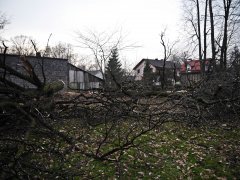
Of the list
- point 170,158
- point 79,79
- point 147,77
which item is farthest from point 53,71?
point 170,158

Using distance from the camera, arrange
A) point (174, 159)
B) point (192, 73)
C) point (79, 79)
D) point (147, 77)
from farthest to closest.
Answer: point (79, 79), point (147, 77), point (192, 73), point (174, 159)

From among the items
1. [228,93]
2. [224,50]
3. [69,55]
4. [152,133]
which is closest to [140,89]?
[152,133]

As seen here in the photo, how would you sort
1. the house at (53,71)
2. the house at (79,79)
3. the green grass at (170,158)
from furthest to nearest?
the house at (79,79), the house at (53,71), the green grass at (170,158)

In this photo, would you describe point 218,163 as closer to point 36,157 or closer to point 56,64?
point 36,157

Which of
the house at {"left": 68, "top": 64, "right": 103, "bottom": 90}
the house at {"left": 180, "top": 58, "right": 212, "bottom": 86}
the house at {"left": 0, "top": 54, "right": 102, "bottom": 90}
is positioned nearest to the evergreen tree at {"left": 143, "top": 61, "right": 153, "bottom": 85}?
the house at {"left": 180, "top": 58, "right": 212, "bottom": 86}

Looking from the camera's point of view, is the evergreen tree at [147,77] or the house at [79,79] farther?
the house at [79,79]

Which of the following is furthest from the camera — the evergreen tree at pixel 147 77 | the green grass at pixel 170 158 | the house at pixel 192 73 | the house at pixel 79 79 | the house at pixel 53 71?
the house at pixel 79 79

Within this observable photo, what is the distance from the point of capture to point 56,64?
86.8ft

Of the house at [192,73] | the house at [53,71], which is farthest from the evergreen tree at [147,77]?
the house at [53,71]

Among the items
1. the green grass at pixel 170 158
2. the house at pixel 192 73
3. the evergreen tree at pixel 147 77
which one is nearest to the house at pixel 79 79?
the evergreen tree at pixel 147 77

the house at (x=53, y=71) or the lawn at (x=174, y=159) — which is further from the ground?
the house at (x=53, y=71)

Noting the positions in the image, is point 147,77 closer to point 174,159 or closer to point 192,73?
point 192,73

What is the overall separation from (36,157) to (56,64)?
22.1 meters

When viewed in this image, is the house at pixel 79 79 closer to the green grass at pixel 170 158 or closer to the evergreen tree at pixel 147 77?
the evergreen tree at pixel 147 77
